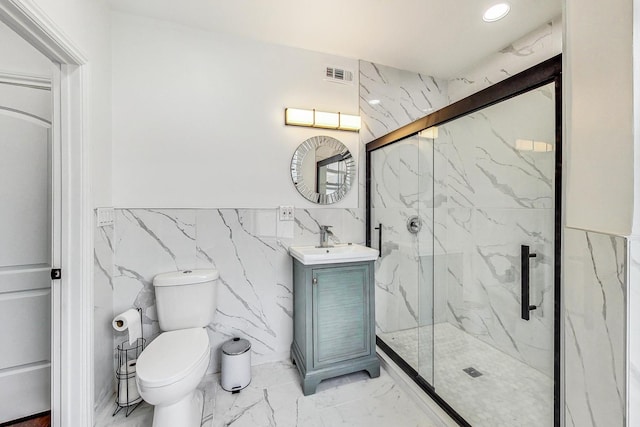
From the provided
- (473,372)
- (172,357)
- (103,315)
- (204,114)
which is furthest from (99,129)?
(473,372)

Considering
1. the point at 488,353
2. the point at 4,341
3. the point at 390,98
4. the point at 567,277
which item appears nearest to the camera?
the point at 567,277

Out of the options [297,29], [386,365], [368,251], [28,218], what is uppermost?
[297,29]

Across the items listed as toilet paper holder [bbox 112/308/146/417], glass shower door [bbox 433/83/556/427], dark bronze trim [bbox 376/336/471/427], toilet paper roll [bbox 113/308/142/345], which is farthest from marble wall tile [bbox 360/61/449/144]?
toilet paper holder [bbox 112/308/146/417]

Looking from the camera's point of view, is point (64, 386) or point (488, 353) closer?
point (64, 386)

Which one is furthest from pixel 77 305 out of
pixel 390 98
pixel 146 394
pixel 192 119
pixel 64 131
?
pixel 390 98

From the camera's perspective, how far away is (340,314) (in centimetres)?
191

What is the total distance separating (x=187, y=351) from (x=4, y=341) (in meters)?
1.06

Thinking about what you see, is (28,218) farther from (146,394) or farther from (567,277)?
(567,277)

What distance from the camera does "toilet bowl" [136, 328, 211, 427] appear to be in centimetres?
126

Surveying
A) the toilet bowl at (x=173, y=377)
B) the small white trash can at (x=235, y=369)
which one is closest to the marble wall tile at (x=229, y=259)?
the small white trash can at (x=235, y=369)

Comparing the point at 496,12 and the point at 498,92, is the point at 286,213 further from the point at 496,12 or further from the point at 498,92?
the point at 496,12

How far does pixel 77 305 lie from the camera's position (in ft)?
4.59

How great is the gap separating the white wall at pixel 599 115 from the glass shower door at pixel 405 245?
1128 mm

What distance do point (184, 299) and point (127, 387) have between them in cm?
56
